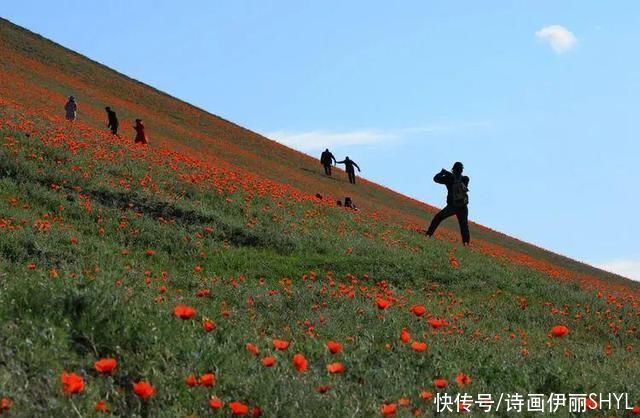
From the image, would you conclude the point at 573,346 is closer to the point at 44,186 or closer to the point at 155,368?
the point at 155,368

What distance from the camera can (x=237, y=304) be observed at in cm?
1131

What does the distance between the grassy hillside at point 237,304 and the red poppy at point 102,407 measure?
0.03 meters

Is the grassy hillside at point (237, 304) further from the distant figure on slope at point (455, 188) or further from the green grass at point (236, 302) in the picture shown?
the distant figure on slope at point (455, 188)

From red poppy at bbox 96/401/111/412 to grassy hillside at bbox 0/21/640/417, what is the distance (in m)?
0.03

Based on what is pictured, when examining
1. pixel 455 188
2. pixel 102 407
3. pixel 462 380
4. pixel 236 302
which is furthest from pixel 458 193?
pixel 102 407

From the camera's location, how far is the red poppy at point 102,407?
475 cm

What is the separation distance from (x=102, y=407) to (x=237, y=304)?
6586 millimetres

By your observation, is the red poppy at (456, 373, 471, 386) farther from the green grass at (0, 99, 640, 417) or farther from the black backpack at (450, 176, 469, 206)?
the black backpack at (450, 176, 469, 206)

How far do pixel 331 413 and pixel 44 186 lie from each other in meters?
14.8

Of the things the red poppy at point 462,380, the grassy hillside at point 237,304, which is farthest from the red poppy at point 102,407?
the red poppy at point 462,380

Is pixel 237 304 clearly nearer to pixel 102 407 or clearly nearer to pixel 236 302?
pixel 236 302

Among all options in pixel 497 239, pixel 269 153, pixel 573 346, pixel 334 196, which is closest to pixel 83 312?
pixel 573 346

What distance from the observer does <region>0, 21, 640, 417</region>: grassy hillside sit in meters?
5.56

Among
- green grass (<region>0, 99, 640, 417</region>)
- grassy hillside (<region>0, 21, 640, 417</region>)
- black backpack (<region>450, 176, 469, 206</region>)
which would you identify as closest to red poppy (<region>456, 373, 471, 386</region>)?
grassy hillside (<region>0, 21, 640, 417</region>)
